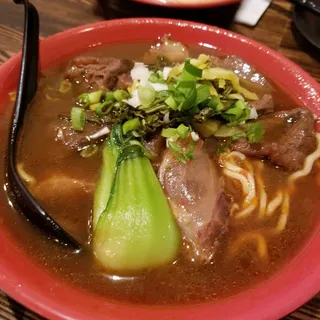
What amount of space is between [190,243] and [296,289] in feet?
1.23

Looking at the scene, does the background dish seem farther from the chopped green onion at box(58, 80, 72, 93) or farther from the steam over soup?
the chopped green onion at box(58, 80, 72, 93)

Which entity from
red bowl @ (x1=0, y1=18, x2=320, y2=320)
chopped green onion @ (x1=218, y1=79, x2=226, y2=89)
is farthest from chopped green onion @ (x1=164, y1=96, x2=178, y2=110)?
red bowl @ (x1=0, y1=18, x2=320, y2=320)

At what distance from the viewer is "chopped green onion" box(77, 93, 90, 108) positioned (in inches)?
74.5

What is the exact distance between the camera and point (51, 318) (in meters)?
1.27

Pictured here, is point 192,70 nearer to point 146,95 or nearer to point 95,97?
point 146,95

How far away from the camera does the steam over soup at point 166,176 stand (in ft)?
4.72

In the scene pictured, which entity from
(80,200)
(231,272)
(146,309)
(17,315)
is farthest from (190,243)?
(17,315)

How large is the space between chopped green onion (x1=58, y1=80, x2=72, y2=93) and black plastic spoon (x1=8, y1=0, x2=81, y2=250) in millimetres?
116

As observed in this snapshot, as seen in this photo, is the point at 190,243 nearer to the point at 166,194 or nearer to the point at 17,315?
the point at 166,194

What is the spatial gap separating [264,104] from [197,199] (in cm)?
63

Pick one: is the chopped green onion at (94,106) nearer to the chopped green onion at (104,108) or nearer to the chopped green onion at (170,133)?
the chopped green onion at (104,108)

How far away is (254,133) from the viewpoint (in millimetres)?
1798

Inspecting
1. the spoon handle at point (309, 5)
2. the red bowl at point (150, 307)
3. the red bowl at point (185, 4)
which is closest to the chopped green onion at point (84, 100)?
the red bowl at point (150, 307)

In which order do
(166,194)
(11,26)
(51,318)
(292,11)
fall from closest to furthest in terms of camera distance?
(51,318)
(166,194)
(11,26)
(292,11)
